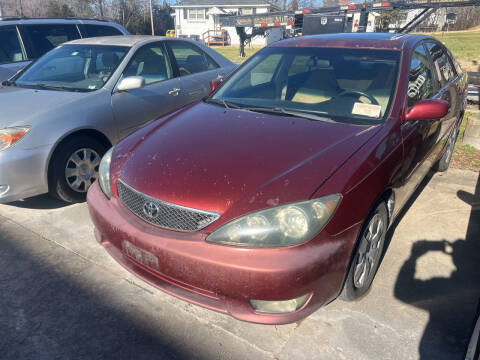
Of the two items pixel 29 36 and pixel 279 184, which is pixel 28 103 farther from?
pixel 29 36

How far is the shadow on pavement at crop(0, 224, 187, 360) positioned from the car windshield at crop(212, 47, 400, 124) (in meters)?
1.74

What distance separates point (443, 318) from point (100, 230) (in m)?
2.20

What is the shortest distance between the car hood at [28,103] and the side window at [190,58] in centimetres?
155

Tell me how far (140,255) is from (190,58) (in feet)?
12.5

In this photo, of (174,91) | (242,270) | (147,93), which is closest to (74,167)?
(147,93)

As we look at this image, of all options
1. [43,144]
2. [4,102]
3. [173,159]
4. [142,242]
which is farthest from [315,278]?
[4,102]

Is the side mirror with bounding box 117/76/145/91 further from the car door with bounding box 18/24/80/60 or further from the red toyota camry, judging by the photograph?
the car door with bounding box 18/24/80/60

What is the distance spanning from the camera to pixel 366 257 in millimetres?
2406

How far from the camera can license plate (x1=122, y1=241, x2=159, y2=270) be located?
2071 millimetres

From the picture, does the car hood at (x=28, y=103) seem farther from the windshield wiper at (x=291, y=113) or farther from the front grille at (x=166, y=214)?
the windshield wiper at (x=291, y=113)

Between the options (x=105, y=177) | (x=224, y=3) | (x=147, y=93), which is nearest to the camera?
(x=105, y=177)

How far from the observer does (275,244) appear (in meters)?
1.86

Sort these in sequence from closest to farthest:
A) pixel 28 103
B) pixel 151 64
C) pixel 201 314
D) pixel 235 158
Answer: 1. pixel 235 158
2. pixel 201 314
3. pixel 28 103
4. pixel 151 64

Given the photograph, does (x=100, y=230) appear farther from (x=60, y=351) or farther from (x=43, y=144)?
(x=43, y=144)
